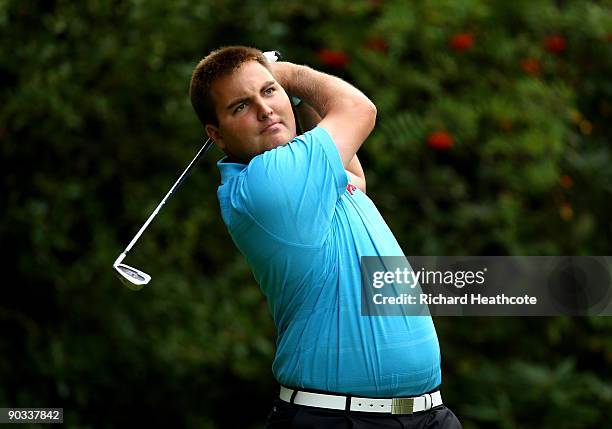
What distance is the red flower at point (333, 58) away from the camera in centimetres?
575

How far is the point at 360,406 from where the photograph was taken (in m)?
2.88

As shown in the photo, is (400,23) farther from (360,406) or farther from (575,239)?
(360,406)

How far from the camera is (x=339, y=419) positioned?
113 inches

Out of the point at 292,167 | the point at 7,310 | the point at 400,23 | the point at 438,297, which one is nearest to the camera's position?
the point at 292,167

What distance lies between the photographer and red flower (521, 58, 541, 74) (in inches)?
239

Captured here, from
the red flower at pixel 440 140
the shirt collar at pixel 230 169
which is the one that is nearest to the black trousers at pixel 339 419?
the shirt collar at pixel 230 169

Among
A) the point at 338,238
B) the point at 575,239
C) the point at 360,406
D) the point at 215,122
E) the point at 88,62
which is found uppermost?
the point at 575,239

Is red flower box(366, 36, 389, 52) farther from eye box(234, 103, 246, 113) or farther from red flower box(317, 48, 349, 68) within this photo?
eye box(234, 103, 246, 113)

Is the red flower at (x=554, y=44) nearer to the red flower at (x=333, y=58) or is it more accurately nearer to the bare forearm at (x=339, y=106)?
the red flower at (x=333, y=58)

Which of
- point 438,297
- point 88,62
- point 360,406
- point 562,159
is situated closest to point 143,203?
point 88,62

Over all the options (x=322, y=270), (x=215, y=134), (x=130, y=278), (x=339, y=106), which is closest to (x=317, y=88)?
(x=339, y=106)

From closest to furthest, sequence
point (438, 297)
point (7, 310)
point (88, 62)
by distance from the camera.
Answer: point (438, 297) < point (88, 62) < point (7, 310)

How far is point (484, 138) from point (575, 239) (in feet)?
2.34

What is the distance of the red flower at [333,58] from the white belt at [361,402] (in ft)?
9.96
